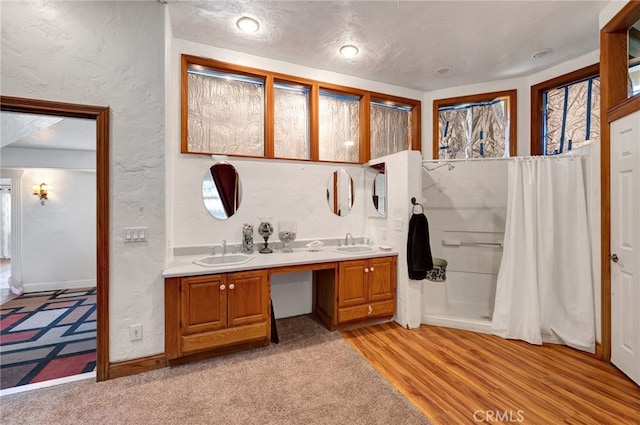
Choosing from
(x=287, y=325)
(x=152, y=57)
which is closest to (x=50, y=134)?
(x=152, y=57)

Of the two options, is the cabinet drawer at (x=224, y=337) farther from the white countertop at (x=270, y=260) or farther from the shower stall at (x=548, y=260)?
the shower stall at (x=548, y=260)

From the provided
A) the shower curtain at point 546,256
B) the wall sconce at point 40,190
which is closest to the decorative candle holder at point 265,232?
the shower curtain at point 546,256

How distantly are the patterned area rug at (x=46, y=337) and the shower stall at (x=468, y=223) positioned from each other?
3.92 meters

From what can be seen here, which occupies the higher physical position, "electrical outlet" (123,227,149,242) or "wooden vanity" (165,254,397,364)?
"electrical outlet" (123,227,149,242)

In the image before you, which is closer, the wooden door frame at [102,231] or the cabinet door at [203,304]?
the wooden door frame at [102,231]

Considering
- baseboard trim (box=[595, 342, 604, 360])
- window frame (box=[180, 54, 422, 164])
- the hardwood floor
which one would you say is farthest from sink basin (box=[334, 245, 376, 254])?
baseboard trim (box=[595, 342, 604, 360])

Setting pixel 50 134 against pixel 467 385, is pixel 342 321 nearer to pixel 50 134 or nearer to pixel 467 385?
pixel 467 385

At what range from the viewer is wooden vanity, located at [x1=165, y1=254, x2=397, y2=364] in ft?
6.88

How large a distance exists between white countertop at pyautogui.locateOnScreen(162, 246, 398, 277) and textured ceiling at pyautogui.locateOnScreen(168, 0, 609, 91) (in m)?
2.20

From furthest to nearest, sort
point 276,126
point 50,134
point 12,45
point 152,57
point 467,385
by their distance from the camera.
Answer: point 50,134
point 276,126
point 152,57
point 467,385
point 12,45

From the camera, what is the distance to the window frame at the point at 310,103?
8.84 ft

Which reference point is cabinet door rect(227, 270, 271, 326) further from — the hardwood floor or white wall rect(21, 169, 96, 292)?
white wall rect(21, 169, 96, 292)

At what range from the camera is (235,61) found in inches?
113

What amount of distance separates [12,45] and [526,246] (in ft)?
14.7
